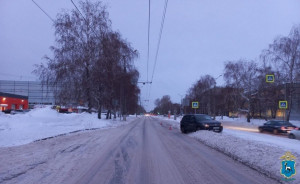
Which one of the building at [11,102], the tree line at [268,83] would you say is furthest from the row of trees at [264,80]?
the building at [11,102]

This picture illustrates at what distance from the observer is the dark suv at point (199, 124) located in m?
23.3

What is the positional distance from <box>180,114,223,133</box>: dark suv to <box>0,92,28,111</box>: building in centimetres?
5501

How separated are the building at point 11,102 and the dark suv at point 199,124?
55013 mm

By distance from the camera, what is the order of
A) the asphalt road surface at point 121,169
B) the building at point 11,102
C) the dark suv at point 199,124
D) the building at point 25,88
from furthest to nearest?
the building at point 25,88, the building at point 11,102, the dark suv at point 199,124, the asphalt road surface at point 121,169

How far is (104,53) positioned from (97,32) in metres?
3.01

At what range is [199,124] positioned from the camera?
78.7 feet

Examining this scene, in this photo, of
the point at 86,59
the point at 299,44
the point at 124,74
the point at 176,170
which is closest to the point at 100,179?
the point at 176,170

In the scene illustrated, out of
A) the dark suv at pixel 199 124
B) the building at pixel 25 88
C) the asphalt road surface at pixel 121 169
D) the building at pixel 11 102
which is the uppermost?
the building at pixel 25 88

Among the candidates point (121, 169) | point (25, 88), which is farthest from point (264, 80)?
point (25, 88)

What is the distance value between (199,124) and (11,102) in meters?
62.7

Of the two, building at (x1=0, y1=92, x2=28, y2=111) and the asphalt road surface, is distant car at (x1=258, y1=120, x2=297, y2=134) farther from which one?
building at (x1=0, y1=92, x2=28, y2=111)

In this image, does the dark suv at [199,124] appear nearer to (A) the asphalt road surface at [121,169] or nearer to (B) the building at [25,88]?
(A) the asphalt road surface at [121,169]

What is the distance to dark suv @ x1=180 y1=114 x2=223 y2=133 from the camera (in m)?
23.3

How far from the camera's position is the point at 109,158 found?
10.4 m
